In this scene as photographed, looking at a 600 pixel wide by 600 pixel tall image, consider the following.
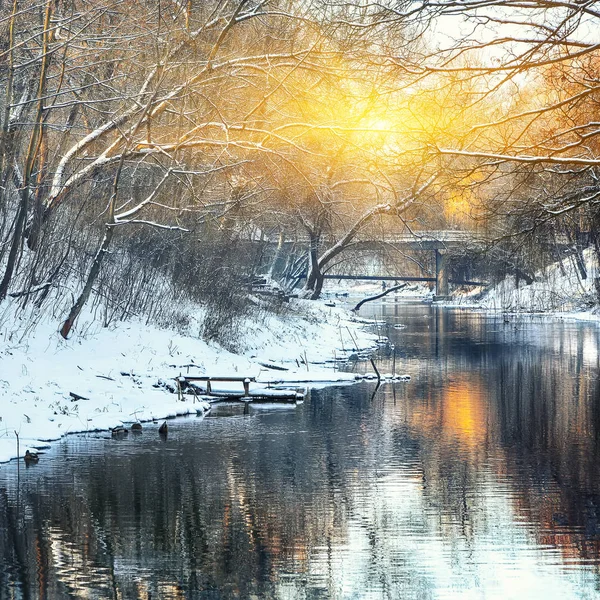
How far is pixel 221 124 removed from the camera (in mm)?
21453

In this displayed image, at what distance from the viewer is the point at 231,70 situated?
70.6 ft

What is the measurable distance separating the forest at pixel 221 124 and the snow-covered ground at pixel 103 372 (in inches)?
33.8

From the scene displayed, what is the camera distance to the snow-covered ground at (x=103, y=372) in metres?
16.8

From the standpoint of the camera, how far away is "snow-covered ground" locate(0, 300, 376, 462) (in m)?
16.8

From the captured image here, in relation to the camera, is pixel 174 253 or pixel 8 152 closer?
pixel 8 152

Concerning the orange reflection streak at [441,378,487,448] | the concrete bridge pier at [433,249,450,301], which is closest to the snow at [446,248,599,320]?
the concrete bridge pier at [433,249,450,301]

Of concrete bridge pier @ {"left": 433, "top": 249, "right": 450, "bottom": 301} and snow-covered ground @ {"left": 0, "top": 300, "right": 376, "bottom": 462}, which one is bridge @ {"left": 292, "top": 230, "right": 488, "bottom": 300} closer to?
concrete bridge pier @ {"left": 433, "top": 249, "right": 450, "bottom": 301}

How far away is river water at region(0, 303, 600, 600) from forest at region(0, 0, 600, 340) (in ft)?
13.3

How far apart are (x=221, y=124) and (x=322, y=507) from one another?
11.5 metres

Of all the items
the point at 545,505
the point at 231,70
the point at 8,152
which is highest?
the point at 231,70

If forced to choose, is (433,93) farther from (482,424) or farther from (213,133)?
(213,133)

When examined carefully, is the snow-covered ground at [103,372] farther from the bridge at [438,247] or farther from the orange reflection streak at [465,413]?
the bridge at [438,247]

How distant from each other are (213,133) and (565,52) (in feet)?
45.3

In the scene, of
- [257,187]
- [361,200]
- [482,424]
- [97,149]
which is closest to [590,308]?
[361,200]
